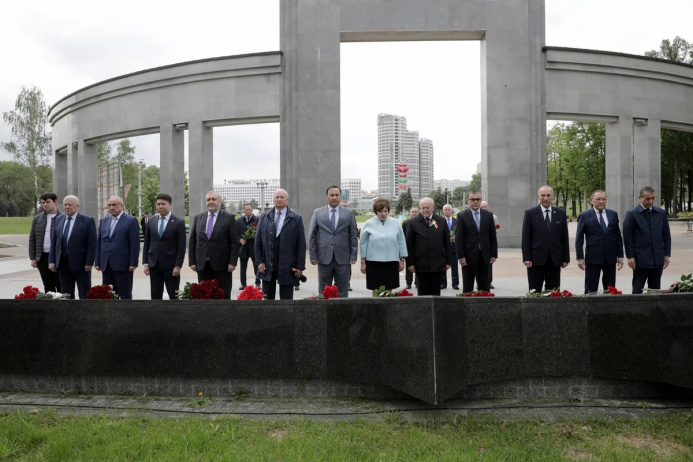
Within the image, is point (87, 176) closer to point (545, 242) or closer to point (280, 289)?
point (280, 289)

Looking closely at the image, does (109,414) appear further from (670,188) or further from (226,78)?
(670,188)

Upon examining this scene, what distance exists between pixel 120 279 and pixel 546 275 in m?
6.55

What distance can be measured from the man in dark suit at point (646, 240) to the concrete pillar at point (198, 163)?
18245 mm

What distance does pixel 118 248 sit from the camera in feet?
25.8

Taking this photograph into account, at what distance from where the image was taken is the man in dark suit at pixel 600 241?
26.6ft

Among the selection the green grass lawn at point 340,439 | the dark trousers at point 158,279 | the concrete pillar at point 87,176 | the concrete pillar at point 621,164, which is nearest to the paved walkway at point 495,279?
the dark trousers at point 158,279

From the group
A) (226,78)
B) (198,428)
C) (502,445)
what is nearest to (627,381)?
(502,445)

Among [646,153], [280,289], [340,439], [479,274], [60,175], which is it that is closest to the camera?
[340,439]

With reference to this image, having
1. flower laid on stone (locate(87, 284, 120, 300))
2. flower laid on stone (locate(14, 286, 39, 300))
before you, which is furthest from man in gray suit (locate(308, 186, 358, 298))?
flower laid on stone (locate(14, 286, 39, 300))

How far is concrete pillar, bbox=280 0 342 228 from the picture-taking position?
21.5m

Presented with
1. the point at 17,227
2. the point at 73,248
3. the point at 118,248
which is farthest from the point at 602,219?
the point at 17,227

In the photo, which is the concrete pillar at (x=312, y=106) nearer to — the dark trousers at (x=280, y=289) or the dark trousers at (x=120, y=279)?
the dark trousers at (x=120, y=279)

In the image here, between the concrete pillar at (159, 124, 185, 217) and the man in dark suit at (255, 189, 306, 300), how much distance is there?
16788 mm

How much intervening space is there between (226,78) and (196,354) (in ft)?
64.5
